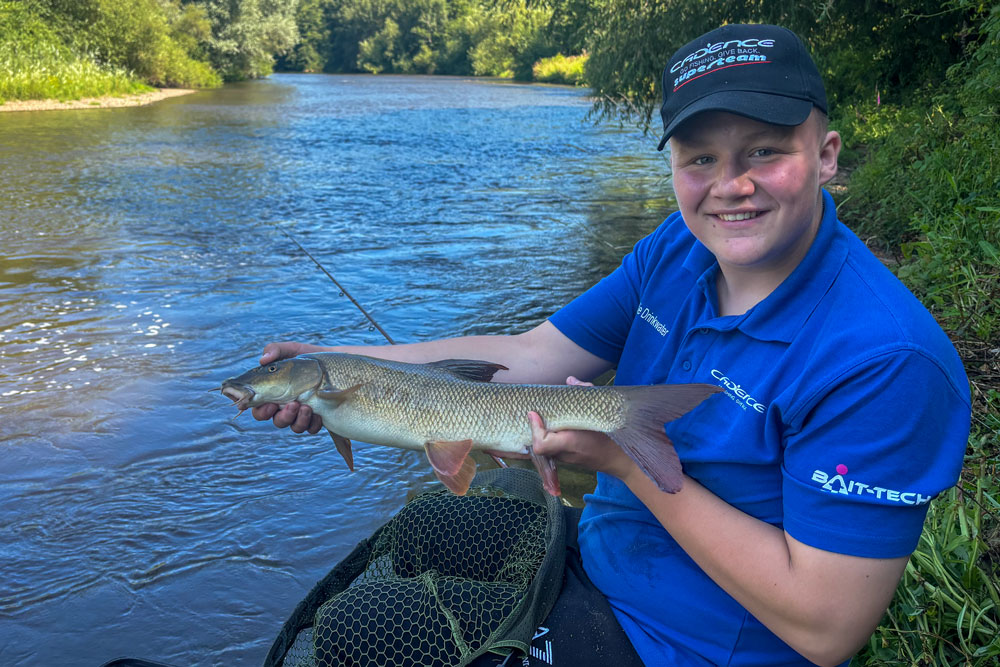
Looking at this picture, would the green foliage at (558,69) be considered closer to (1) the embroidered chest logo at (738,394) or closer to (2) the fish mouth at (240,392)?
(2) the fish mouth at (240,392)

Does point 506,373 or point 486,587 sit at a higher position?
point 506,373

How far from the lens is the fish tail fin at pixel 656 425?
175 cm

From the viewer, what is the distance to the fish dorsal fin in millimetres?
2416

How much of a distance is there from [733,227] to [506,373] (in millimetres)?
926

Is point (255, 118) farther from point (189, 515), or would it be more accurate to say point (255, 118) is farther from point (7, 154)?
point (189, 515)

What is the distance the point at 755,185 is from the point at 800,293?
248 mm

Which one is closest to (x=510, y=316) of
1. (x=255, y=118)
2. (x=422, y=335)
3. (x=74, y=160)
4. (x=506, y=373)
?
(x=422, y=335)

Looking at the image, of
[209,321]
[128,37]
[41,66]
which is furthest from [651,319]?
[128,37]

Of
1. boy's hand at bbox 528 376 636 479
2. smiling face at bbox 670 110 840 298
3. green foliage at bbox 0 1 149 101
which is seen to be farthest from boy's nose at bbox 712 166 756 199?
green foliage at bbox 0 1 149 101

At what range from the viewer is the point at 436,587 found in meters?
2.07

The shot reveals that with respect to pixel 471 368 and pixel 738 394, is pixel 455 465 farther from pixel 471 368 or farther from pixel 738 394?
pixel 738 394

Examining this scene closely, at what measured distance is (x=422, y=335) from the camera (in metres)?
6.64

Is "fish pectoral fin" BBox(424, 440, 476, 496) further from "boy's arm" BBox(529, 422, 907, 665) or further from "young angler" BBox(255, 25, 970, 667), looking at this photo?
"boy's arm" BBox(529, 422, 907, 665)

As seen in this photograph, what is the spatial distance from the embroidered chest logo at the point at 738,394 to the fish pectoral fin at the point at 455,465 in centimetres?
71
